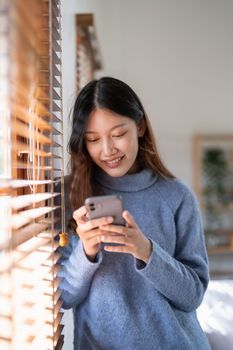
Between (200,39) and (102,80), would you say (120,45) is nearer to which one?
(200,39)

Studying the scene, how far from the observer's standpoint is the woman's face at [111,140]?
0.78 metres

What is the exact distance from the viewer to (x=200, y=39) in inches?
125

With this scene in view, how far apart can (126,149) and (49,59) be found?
0.23 metres

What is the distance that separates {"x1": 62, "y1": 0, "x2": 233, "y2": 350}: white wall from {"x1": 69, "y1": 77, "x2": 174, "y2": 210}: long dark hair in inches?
91.7

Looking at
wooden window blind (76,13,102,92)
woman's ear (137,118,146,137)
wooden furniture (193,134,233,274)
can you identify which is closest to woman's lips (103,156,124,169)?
woman's ear (137,118,146,137)

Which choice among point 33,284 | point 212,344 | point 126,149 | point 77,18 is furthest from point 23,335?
point 77,18

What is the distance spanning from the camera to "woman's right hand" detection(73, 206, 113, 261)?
26.2 inches

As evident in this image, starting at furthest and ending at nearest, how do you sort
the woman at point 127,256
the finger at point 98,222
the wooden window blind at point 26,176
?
the woman at point 127,256 → the finger at point 98,222 → the wooden window blind at point 26,176

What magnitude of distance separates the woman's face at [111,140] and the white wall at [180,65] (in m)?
2.40

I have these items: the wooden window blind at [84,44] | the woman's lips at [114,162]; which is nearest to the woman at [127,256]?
the woman's lips at [114,162]

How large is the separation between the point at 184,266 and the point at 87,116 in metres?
0.37

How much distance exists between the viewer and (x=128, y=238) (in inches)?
27.1

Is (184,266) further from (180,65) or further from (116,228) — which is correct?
(180,65)

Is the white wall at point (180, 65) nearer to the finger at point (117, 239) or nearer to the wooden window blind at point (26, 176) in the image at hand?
the wooden window blind at point (26, 176)
